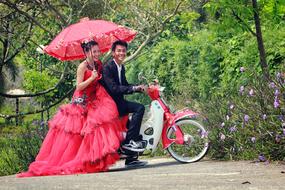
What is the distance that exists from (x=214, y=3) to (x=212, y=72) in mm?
3831

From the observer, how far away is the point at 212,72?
14.6 meters

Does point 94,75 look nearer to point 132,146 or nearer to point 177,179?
point 132,146

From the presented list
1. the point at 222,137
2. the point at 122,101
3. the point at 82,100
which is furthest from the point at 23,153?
the point at 222,137

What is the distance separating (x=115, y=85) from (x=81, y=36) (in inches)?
34.1

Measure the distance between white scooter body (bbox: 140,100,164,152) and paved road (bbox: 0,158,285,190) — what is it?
398 mm

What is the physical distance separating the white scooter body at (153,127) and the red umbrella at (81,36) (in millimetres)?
1190

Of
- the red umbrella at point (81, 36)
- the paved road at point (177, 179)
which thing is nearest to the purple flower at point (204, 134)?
the paved road at point (177, 179)

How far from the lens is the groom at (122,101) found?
903cm

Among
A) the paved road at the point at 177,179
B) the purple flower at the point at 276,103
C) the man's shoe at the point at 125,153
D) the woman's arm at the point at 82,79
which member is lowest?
the paved road at the point at 177,179

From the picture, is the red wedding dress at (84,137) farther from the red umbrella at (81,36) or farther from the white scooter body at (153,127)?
the red umbrella at (81,36)

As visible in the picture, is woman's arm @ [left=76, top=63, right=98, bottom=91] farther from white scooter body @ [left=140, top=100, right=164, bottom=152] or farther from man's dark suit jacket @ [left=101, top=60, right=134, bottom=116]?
white scooter body @ [left=140, top=100, right=164, bottom=152]

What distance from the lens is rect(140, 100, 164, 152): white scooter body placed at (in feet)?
30.3

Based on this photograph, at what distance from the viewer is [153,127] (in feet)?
30.4

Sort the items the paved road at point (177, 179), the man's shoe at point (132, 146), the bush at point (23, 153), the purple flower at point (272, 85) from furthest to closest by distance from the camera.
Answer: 1. the bush at point (23, 153)
2. the man's shoe at point (132, 146)
3. the purple flower at point (272, 85)
4. the paved road at point (177, 179)
